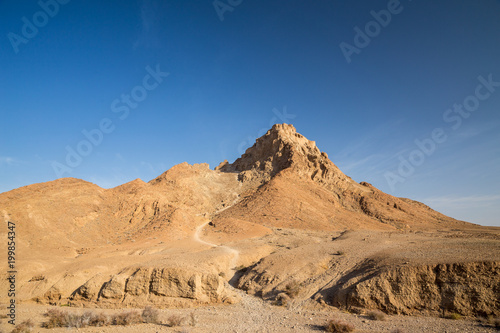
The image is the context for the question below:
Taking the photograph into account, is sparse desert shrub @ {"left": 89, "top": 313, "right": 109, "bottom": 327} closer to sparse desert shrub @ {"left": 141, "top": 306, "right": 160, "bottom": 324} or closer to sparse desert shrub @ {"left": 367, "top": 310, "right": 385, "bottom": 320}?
sparse desert shrub @ {"left": 141, "top": 306, "right": 160, "bottom": 324}

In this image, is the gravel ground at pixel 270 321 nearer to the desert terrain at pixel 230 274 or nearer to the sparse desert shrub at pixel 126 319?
the desert terrain at pixel 230 274

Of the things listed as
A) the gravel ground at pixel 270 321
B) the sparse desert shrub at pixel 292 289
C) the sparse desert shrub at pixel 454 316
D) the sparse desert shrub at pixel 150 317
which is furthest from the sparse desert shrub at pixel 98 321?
the sparse desert shrub at pixel 454 316

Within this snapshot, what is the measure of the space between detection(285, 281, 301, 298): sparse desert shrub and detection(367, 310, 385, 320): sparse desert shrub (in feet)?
13.6

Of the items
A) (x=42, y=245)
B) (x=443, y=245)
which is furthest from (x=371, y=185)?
(x=42, y=245)

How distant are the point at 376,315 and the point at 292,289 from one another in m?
4.93

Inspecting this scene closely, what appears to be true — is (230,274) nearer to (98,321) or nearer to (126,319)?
(126,319)

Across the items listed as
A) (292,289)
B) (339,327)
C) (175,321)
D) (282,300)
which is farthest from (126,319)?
(339,327)

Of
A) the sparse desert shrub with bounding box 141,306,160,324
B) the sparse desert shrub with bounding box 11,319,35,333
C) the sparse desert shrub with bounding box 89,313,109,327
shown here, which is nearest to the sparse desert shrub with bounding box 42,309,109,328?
the sparse desert shrub with bounding box 89,313,109,327

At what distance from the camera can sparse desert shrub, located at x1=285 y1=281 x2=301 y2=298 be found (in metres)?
14.7

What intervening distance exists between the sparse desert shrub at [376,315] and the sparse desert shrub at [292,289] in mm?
4134

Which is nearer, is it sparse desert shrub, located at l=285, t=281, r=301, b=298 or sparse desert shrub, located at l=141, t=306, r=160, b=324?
sparse desert shrub, located at l=141, t=306, r=160, b=324

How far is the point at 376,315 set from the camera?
11.3 meters

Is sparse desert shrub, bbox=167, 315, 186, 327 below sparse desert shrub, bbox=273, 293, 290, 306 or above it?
above

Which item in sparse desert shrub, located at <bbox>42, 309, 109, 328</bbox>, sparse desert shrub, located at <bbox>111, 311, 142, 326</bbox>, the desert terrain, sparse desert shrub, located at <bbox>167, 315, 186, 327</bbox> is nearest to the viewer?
sparse desert shrub, located at <bbox>42, 309, 109, 328</bbox>
